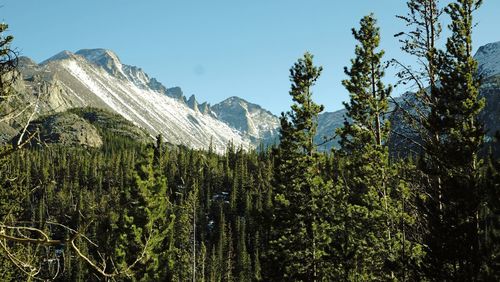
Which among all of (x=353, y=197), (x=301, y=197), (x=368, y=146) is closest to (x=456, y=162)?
(x=368, y=146)

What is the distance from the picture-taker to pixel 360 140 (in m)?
22.1

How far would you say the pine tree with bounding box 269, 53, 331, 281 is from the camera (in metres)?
24.9

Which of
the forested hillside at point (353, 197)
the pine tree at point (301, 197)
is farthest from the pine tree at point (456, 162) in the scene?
the pine tree at point (301, 197)

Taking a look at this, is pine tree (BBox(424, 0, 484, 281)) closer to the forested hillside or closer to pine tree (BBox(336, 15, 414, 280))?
the forested hillside

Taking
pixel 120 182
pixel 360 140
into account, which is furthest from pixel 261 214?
pixel 120 182

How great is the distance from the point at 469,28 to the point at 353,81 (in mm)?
8938

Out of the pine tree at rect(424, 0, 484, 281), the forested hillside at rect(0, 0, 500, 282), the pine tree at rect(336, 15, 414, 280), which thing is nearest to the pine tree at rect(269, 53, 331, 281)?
the forested hillside at rect(0, 0, 500, 282)

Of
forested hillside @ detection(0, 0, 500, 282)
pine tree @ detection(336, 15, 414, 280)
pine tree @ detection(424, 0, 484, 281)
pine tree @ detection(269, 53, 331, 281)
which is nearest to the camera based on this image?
forested hillside @ detection(0, 0, 500, 282)

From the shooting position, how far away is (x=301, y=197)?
86.7 feet

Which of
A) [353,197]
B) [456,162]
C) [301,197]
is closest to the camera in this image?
[456,162]

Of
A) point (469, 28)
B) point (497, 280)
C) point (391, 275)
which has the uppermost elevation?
Answer: point (469, 28)

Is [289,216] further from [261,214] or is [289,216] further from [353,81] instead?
[353,81]

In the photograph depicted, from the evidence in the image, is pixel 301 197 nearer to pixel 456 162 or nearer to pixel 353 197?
pixel 353 197

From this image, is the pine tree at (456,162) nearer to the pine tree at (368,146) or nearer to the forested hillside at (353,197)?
the forested hillside at (353,197)
